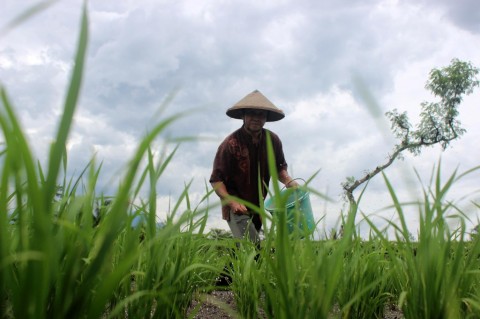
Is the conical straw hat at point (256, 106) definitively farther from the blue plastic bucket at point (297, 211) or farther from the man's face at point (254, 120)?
the blue plastic bucket at point (297, 211)

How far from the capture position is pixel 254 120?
12.7 ft

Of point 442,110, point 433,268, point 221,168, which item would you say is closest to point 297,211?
point 433,268

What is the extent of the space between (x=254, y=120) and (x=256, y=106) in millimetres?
118

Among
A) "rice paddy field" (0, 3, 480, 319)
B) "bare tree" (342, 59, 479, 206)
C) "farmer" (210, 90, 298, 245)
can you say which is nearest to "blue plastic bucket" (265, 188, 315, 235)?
"rice paddy field" (0, 3, 480, 319)

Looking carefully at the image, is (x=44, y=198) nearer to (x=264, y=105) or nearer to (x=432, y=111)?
(x=264, y=105)

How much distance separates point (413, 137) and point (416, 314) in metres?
14.7

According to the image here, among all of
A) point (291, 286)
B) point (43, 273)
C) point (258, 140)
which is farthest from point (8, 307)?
point (258, 140)

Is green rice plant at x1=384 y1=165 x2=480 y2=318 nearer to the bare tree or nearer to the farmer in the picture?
the farmer

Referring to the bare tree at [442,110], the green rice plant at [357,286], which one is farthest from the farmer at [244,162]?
the bare tree at [442,110]

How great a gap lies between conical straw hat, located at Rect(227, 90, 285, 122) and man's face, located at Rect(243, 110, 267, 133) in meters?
0.06

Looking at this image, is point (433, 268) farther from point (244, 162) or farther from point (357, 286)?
point (244, 162)

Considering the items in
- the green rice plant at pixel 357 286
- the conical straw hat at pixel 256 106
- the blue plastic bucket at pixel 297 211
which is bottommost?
the green rice plant at pixel 357 286

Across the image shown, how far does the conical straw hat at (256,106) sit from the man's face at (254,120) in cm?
6

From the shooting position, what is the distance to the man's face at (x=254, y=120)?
12.7 feet
